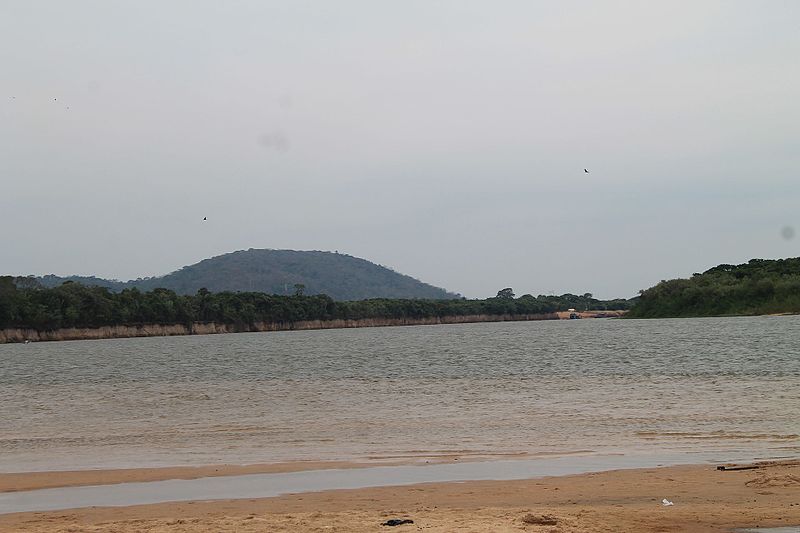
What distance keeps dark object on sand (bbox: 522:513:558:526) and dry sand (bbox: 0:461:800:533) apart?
2 centimetres

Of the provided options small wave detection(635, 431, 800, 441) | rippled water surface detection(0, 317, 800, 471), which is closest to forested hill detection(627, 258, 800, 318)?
rippled water surface detection(0, 317, 800, 471)

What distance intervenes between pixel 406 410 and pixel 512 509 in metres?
20.1

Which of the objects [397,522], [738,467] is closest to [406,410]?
[738,467]

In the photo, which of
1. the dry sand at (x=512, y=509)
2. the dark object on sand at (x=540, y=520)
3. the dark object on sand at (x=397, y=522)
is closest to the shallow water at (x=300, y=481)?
the dry sand at (x=512, y=509)

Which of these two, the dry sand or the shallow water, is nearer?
the dry sand

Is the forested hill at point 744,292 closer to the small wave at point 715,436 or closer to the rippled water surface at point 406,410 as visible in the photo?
the rippled water surface at point 406,410

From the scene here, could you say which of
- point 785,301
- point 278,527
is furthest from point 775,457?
point 785,301

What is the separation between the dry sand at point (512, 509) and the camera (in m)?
12.9

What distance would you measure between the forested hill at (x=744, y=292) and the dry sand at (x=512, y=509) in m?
164

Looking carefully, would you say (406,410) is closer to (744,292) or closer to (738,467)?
(738,467)

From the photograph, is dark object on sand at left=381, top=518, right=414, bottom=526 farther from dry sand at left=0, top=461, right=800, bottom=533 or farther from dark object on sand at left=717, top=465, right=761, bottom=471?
dark object on sand at left=717, top=465, right=761, bottom=471

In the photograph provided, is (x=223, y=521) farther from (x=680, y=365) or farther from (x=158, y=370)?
(x=158, y=370)

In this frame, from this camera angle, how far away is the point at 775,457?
1945 cm

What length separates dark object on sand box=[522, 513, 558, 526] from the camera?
504 inches
